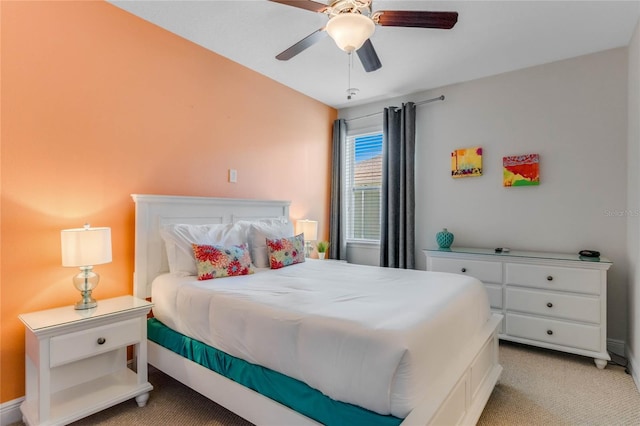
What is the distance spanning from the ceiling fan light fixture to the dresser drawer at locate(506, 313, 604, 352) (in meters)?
2.67

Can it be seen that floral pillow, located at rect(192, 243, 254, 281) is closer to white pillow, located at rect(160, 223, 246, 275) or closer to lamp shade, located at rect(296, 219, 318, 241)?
white pillow, located at rect(160, 223, 246, 275)

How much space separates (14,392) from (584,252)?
4245mm

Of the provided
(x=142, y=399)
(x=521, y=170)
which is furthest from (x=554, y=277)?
(x=142, y=399)

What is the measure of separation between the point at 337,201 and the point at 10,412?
352cm

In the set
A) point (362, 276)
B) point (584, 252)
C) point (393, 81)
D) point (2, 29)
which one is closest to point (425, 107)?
point (393, 81)

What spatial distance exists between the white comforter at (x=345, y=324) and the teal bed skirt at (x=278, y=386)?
0.11ft

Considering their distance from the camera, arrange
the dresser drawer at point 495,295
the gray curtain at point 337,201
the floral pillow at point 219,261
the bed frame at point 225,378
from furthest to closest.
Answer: the gray curtain at point 337,201
the dresser drawer at point 495,295
the floral pillow at point 219,261
the bed frame at point 225,378

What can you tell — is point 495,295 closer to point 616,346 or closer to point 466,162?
point 616,346

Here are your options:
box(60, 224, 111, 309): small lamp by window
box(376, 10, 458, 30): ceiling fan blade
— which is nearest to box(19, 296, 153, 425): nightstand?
box(60, 224, 111, 309): small lamp by window

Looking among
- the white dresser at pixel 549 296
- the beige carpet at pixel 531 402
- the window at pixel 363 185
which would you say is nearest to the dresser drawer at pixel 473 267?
the white dresser at pixel 549 296

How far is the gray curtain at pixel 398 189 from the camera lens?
377 cm

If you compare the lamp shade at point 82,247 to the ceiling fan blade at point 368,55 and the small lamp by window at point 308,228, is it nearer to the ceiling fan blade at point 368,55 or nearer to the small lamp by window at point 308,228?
the ceiling fan blade at point 368,55

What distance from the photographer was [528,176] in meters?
3.18

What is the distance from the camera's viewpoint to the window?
14.1ft
